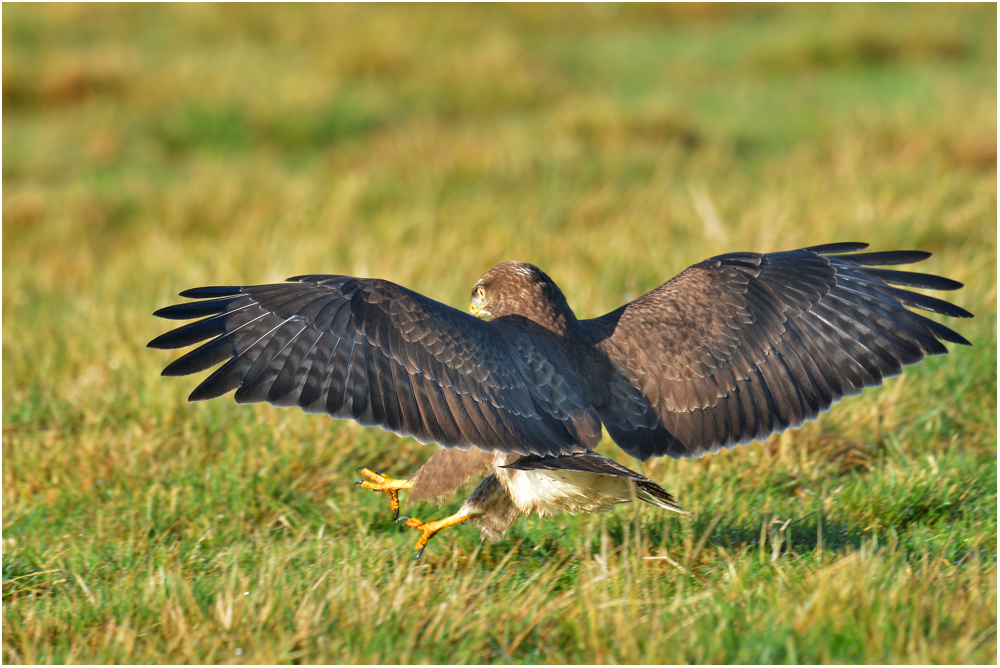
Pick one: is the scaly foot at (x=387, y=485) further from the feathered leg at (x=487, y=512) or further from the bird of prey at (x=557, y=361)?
the feathered leg at (x=487, y=512)

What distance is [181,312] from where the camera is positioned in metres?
2.85

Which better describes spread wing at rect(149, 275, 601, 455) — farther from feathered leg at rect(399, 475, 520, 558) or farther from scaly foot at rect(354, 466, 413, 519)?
scaly foot at rect(354, 466, 413, 519)

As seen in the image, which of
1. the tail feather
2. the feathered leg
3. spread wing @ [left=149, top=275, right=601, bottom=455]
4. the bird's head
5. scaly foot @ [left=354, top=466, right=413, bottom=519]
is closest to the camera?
spread wing @ [left=149, top=275, right=601, bottom=455]

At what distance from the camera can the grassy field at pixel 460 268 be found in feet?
9.04

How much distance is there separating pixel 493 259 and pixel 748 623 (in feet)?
12.7

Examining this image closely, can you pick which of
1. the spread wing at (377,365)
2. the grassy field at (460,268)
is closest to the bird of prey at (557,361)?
the spread wing at (377,365)

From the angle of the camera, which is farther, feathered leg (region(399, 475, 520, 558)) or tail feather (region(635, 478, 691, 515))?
feathered leg (region(399, 475, 520, 558))

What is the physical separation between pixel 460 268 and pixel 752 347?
285 cm

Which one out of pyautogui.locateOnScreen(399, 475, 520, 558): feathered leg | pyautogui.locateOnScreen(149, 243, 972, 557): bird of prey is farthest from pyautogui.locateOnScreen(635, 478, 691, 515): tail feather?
pyautogui.locateOnScreen(399, 475, 520, 558): feathered leg

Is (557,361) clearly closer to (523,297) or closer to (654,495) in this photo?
(523,297)

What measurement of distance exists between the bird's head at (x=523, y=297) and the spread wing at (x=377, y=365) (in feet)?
1.06

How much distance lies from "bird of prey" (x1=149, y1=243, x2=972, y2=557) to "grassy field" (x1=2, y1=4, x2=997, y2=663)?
0.94ft

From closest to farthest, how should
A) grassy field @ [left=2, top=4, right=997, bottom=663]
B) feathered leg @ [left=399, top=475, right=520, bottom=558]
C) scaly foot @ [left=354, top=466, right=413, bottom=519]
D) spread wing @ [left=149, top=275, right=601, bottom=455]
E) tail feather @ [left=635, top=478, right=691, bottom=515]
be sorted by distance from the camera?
grassy field @ [left=2, top=4, right=997, bottom=663] → spread wing @ [left=149, top=275, right=601, bottom=455] → tail feather @ [left=635, top=478, right=691, bottom=515] → feathered leg @ [left=399, top=475, right=520, bottom=558] → scaly foot @ [left=354, top=466, right=413, bottom=519]

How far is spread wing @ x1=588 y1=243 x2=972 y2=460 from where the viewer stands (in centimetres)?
334
